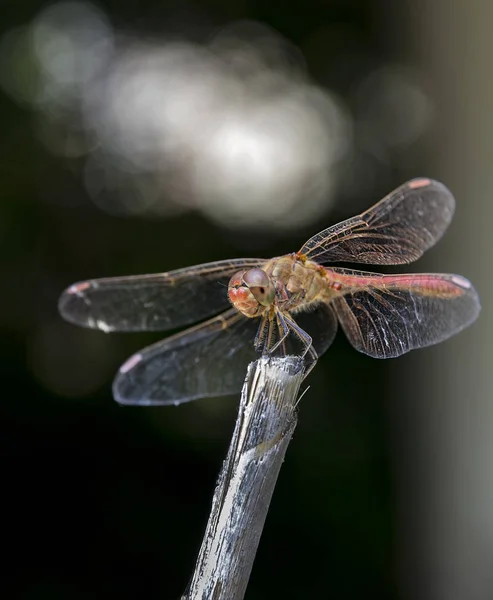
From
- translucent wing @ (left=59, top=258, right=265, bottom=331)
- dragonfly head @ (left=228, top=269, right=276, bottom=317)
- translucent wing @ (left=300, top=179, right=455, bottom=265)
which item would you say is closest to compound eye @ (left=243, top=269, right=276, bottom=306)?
dragonfly head @ (left=228, top=269, right=276, bottom=317)

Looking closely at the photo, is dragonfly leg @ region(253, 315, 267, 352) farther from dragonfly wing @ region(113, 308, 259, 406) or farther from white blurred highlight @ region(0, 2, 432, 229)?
white blurred highlight @ region(0, 2, 432, 229)

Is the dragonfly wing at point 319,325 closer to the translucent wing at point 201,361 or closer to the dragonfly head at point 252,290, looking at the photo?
the translucent wing at point 201,361

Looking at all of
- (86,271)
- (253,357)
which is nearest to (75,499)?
(86,271)

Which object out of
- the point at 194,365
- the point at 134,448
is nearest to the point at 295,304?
the point at 194,365

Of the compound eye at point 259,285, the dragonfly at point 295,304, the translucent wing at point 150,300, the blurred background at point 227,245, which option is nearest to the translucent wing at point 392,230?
the dragonfly at point 295,304

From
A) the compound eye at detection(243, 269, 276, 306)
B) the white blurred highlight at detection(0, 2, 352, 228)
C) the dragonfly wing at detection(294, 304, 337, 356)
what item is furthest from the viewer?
the white blurred highlight at detection(0, 2, 352, 228)

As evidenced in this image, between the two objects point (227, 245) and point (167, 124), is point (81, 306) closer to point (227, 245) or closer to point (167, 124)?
point (227, 245)

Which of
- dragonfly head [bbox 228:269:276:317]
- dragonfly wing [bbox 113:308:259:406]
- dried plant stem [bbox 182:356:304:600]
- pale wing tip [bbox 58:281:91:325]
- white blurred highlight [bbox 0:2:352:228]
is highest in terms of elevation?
white blurred highlight [bbox 0:2:352:228]
